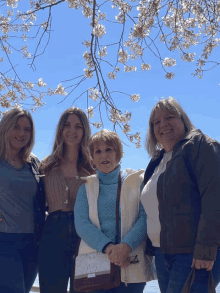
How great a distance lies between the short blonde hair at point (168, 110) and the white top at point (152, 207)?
0.68 feet

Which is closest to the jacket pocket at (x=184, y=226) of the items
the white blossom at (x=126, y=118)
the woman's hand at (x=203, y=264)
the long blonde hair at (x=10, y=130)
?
the woman's hand at (x=203, y=264)

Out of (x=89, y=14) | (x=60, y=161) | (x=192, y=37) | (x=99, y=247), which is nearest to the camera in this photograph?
(x=99, y=247)

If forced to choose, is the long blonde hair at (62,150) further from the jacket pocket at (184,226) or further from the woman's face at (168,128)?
the jacket pocket at (184,226)

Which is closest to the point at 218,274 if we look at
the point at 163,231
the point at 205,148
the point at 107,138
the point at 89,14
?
the point at 163,231

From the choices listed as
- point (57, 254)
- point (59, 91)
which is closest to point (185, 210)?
point (57, 254)

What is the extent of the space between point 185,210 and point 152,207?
0.31m

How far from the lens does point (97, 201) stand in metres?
2.13

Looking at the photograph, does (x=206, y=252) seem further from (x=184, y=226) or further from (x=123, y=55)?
(x=123, y=55)

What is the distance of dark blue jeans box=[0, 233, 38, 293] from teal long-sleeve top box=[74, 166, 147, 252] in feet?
1.89

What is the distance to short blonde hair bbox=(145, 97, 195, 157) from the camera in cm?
204

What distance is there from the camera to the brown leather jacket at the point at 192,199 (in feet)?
5.12

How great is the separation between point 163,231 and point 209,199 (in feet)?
1.14

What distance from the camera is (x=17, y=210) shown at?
2453 mm

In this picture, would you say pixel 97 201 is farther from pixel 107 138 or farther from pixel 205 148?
pixel 205 148
